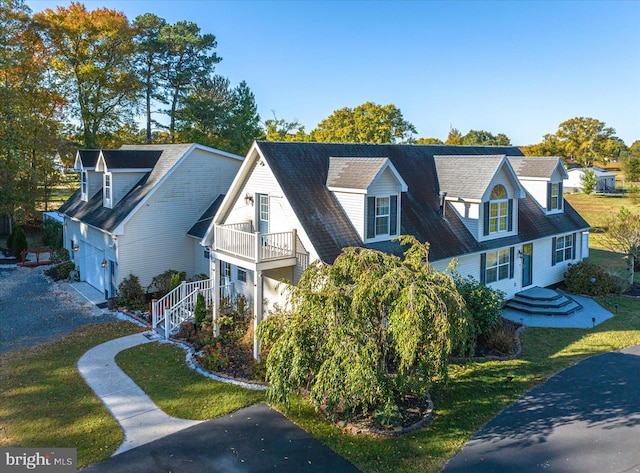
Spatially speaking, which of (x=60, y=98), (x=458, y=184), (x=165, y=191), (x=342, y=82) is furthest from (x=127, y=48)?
(x=458, y=184)

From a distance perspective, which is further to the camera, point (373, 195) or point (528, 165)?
point (528, 165)

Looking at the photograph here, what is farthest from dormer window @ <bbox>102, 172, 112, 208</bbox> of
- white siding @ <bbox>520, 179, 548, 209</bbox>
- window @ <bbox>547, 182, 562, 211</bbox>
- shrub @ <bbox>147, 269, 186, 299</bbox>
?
window @ <bbox>547, 182, 562, 211</bbox>

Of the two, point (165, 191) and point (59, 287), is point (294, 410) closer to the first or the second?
point (165, 191)

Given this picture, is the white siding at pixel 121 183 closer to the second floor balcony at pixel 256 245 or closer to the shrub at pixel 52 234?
the second floor balcony at pixel 256 245

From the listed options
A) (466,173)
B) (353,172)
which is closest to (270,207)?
(353,172)

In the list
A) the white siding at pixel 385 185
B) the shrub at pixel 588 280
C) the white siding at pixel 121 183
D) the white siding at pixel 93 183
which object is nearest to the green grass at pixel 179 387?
the white siding at pixel 385 185

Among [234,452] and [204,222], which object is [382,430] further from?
[204,222]

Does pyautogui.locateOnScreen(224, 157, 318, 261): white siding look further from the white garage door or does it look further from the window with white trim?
the window with white trim
